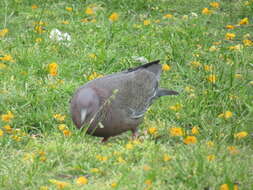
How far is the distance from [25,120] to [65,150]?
1.12 m

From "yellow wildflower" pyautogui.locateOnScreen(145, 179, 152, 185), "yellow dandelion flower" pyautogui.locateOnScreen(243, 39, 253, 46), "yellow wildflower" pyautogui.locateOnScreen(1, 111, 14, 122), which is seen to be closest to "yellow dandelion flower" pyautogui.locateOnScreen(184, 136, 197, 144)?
"yellow wildflower" pyautogui.locateOnScreen(145, 179, 152, 185)

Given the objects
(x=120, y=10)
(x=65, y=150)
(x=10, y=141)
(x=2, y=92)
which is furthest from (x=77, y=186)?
(x=120, y=10)

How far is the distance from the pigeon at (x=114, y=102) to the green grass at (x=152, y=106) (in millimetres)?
127

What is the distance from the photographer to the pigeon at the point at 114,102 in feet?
17.0

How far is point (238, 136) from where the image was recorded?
5133 mm

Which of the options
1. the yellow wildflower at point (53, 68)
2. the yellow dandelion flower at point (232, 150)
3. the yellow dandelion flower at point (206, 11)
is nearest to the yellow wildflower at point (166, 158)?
the yellow dandelion flower at point (232, 150)

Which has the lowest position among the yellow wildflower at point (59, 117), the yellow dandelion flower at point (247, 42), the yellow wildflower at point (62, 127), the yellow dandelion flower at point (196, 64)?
the yellow wildflower at point (59, 117)

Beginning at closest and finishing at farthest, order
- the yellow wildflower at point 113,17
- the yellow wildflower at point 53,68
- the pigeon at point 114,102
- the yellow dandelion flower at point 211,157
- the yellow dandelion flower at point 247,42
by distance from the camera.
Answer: the yellow dandelion flower at point 211,157 → the pigeon at point 114,102 → the yellow wildflower at point 53,68 → the yellow dandelion flower at point 247,42 → the yellow wildflower at point 113,17

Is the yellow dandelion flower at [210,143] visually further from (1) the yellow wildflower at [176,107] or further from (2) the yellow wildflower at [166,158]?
(1) the yellow wildflower at [176,107]

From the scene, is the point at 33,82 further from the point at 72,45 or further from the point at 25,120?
the point at 72,45

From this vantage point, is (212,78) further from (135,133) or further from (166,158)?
(166,158)

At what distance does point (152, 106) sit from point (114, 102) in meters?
0.95

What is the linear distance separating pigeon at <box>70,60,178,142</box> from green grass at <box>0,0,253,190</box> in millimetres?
127

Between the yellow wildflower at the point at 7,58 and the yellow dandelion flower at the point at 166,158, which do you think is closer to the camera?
the yellow dandelion flower at the point at 166,158
